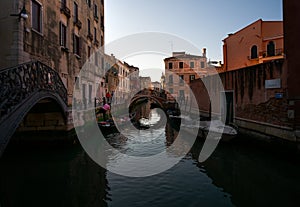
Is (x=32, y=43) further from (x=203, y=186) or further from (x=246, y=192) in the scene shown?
(x=246, y=192)

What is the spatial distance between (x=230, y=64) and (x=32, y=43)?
1838 cm

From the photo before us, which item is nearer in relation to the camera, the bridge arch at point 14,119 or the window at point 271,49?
the bridge arch at point 14,119

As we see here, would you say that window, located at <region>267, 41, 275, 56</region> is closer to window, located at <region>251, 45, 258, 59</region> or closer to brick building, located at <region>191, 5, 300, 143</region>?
window, located at <region>251, 45, 258, 59</region>

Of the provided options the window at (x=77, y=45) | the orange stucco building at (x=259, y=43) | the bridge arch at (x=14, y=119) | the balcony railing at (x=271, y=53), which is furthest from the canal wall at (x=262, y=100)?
the window at (x=77, y=45)

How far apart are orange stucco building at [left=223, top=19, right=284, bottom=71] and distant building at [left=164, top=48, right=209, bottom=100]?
14453mm

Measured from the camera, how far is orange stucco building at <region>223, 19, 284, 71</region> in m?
18.3

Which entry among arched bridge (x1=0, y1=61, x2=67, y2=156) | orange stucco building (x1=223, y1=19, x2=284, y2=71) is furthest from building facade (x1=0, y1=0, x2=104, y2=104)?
orange stucco building (x1=223, y1=19, x2=284, y2=71)

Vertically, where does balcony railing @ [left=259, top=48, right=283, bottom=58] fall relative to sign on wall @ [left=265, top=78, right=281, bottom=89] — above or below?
above

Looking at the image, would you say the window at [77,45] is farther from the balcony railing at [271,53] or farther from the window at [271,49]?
the window at [271,49]

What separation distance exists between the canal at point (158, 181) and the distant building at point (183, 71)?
26.9 m

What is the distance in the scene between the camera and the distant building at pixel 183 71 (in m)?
35.3

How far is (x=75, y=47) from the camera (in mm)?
13555

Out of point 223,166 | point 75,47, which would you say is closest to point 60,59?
point 75,47

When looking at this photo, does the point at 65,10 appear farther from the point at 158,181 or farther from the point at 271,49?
the point at 271,49
